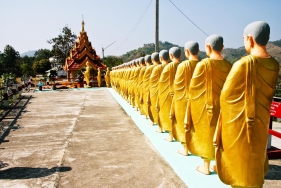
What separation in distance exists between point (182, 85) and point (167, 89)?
93cm

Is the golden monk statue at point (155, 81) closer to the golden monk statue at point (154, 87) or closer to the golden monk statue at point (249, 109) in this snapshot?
the golden monk statue at point (154, 87)

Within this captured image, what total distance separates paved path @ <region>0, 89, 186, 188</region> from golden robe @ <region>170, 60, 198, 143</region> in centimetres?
57

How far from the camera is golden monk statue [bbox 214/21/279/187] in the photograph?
2.55 meters

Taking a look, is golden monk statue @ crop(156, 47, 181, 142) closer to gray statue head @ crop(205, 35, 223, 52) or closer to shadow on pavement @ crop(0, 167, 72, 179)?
gray statue head @ crop(205, 35, 223, 52)

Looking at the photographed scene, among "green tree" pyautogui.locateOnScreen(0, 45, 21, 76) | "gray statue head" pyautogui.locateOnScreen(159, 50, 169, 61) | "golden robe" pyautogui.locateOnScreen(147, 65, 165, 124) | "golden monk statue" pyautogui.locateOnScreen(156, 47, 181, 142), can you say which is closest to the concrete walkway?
"golden monk statue" pyautogui.locateOnScreen(156, 47, 181, 142)

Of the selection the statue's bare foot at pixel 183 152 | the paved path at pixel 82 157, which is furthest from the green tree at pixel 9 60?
the statue's bare foot at pixel 183 152

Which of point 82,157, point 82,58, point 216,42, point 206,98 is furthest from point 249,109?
point 82,58

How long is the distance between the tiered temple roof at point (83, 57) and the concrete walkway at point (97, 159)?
61.6 ft

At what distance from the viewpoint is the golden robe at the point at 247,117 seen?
8.38 feet

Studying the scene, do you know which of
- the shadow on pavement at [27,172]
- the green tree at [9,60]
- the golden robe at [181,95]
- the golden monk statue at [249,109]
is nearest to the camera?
the golden monk statue at [249,109]

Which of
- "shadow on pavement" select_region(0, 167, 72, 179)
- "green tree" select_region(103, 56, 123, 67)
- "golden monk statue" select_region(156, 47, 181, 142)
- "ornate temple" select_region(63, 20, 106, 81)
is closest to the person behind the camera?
"shadow on pavement" select_region(0, 167, 72, 179)

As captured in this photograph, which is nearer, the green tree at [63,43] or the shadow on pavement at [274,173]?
the shadow on pavement at [274,173]

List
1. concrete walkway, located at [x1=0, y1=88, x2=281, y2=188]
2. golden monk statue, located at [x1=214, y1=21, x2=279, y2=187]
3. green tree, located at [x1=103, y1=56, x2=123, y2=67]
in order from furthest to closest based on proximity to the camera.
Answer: green tree, located at [x1=103, y1=56, x2=123, y2=67] < concrete walkway, located at [x1=0, y1=88, x2=281, y2=188] < golden monk statue, located at [x1=214, y1=21, x2=279, y2=187]

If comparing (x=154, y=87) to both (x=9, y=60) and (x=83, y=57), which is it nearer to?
(x=83, y=57)
